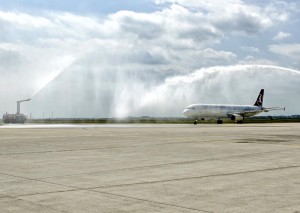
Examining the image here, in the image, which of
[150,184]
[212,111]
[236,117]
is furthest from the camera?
[236,117]

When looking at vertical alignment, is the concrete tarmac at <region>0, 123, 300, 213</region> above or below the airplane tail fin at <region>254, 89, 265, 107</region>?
below

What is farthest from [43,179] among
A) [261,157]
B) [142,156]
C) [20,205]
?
[261,157]

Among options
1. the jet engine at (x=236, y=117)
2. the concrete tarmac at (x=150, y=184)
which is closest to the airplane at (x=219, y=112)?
the jet engine at (x=236, y=117)

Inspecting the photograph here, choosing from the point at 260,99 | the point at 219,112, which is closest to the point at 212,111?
the point at 219,112

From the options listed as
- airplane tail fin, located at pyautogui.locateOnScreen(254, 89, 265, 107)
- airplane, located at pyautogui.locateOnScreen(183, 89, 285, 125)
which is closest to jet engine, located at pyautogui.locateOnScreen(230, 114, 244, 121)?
airplane, located at pyautogui.locateOnScreen(183, 89, 285, 125)

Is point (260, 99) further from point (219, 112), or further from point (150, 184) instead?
point (150, 184)

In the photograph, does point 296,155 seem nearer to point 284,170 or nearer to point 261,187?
point 284,170

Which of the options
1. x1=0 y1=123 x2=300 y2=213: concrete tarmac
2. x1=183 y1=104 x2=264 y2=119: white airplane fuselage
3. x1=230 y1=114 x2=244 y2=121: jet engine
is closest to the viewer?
x1=0 y1=123 x2=300 y2=213: concrete tarmac

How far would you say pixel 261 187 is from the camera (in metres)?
9.52

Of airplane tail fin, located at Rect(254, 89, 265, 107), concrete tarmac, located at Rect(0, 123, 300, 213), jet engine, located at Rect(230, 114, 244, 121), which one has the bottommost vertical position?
concrete tarmac, located at Rect(0, 123, 300, 213)

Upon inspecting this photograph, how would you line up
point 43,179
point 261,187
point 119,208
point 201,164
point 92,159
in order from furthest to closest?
1. point 92,159
2. point 201,164
3. point 43,179
4. point 261,187
5. point 119,208

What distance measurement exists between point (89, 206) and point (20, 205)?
4.33 ft

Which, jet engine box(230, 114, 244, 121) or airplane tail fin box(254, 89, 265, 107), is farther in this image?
airplane tail fin box(254, 89, 265, 107)

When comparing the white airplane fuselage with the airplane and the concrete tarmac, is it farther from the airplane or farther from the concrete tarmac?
the concrete tarmac
